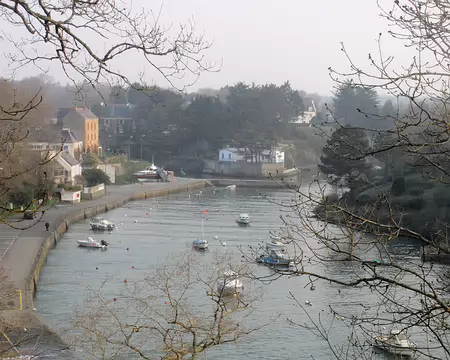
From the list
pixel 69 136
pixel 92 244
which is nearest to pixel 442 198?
pixel 92 244

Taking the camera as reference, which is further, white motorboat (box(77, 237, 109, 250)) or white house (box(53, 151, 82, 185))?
white house (box(53, 151, 82, 185))

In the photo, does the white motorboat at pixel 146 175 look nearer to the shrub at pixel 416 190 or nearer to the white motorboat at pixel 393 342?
the shrub at pixel 416 190

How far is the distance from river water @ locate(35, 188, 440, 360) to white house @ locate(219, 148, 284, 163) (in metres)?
11.6

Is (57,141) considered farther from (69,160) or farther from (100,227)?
(100,227)

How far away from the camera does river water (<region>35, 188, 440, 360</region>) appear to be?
10414mm

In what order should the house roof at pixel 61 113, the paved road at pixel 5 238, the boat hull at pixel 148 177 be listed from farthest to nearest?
the house roof at pixel 61 113
the boat hull at pixel 148 177
the paved road at pixel 5 238

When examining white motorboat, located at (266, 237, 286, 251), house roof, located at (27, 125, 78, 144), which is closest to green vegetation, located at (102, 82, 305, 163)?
house roof, located at (27, 125, 78, 144)

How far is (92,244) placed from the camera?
1831cm

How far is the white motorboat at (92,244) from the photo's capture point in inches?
720

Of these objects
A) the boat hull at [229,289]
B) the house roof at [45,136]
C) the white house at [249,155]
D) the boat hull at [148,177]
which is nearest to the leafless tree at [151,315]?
the boat hull at [229,289]

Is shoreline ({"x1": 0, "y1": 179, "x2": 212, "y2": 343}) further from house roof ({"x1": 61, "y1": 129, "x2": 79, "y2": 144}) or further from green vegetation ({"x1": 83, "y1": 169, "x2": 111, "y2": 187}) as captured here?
house roof ({"x1": 61, "y1": 129, "x2": 79, "y2": 144})

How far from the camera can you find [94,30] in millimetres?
2807

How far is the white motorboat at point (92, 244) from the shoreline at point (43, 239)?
27.6 inches

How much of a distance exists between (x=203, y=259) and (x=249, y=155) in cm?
2362
